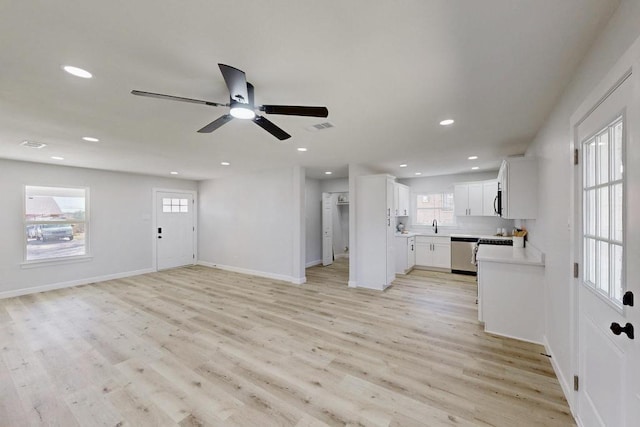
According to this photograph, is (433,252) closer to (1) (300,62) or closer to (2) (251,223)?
(2) (251,223)

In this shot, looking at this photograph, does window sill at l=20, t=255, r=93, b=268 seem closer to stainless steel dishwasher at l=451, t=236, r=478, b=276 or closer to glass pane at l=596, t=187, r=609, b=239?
glass pane at l=596, t=187, r=609, b=239

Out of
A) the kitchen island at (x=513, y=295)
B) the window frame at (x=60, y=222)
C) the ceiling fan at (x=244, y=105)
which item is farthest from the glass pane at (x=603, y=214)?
the window frame at (x=60, y=222)

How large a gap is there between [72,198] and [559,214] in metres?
8.10

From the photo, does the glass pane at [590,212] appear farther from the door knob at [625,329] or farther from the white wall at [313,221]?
the white wall at [313,221]

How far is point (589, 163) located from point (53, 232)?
813 cm

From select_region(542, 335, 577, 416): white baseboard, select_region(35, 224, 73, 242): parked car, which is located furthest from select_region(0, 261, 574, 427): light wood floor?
select_region(35, 224, 73, 242): parked car

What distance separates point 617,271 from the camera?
1.34m

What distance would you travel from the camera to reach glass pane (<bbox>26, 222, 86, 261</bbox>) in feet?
16.5

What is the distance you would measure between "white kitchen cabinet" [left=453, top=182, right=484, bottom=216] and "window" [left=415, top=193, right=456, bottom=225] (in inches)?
16.5

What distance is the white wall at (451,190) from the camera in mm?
6289

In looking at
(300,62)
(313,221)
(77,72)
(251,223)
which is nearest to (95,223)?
(251,223)

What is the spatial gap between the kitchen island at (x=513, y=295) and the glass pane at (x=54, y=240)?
25.0ft

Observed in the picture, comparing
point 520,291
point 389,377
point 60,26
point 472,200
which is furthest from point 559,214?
point 472,200

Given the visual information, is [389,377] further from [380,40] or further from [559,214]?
[380,40]
